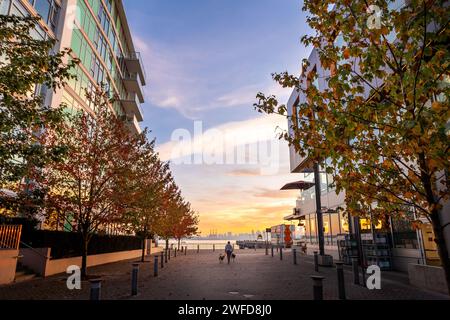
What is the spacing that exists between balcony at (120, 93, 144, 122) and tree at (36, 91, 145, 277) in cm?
2440

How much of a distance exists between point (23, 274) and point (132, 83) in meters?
30.6

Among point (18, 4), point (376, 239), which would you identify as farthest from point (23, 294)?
point (376, 239)

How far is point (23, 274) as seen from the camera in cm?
1415


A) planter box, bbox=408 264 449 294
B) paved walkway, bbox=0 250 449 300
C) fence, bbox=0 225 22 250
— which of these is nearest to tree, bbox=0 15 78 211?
paved walkway, bbox=0 250 449 300

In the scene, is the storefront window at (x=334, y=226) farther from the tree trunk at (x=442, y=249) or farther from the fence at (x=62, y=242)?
the tree trunk at (x=442, y=249)

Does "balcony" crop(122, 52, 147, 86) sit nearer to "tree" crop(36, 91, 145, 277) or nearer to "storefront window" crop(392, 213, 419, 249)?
"tree" crop(36, 91, 145, 277)

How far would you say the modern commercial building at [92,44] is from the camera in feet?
67.3

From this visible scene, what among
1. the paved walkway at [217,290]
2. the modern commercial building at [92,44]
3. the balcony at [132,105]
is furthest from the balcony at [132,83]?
the paved walkway at [217,290]

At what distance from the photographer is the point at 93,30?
2884 centimetres

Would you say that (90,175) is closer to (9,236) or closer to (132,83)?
(9,236)

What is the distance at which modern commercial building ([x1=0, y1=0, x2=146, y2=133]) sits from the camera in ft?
67.3

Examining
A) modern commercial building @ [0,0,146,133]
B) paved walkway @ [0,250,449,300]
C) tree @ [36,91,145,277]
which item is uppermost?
modern commercial building @ [0,0,146,133]

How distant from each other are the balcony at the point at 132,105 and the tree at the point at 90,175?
24.4 metres

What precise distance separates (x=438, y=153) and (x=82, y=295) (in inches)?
434
